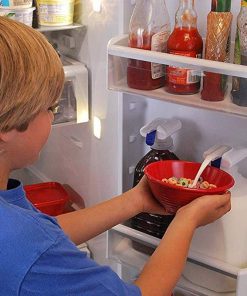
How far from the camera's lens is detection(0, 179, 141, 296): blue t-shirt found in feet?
2.68

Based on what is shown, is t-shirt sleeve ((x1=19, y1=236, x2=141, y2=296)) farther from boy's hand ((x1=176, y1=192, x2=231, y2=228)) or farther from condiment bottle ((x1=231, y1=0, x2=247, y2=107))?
condiment bottle ((x1=231, y1=0, x2=247, y2=107))

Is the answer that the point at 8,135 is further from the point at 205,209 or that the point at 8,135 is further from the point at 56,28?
the point at 56,28

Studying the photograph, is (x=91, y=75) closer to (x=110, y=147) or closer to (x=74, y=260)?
(x=110, y=147)

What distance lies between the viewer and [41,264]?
83 cm

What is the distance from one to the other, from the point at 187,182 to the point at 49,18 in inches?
25.4

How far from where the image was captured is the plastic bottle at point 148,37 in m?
1.17

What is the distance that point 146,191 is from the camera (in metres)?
1.22

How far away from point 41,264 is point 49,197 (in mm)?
1043

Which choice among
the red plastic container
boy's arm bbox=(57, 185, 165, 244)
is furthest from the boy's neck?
the red plastic container

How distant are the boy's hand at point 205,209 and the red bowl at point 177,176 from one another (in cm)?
2

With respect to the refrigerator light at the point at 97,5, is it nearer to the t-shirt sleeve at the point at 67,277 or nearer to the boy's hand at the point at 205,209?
the boy's hand at the point at 205,209

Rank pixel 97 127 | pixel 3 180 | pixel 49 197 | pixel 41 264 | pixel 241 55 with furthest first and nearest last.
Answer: pixel 49 197, pixel 97 127, pixel 241 55, pixel 3 180, pixel 41 264

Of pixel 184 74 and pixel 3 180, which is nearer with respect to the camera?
pixel 3 180

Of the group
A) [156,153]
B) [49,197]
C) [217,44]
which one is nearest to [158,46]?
[217,44]
